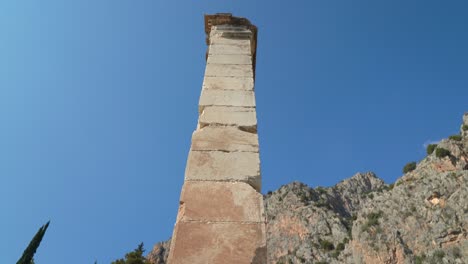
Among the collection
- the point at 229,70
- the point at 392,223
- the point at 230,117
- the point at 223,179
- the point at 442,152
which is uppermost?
the point at 442,152

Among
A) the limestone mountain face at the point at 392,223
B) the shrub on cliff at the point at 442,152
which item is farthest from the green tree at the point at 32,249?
the shrub on cliff at the point at 442,152

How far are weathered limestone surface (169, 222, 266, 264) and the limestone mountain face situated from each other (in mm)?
43709

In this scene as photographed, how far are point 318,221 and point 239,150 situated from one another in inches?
2340

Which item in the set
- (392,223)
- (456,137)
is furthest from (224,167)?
(456,137)

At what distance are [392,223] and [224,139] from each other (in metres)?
49.3

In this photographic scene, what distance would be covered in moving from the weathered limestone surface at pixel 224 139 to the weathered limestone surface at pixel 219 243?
956mm

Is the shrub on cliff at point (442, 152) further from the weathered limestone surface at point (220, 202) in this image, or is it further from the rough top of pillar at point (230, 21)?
the weathered limestone surface at point (220, 202)

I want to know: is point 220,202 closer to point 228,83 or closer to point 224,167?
point 224,167

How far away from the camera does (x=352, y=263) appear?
49000mm

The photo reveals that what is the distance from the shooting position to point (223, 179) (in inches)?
148

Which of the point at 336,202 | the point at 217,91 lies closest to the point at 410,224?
the point at 336,202

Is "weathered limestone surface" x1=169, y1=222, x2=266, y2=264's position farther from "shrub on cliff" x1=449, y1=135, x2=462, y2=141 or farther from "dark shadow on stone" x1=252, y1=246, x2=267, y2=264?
"shrub on cliff" x1=449, y1=135, x2=462, y2=141

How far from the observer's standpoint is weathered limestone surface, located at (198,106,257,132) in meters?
4.30

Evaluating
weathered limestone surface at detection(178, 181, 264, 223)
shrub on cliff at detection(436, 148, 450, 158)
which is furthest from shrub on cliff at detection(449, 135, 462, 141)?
weathered limestone surface at detection(178, 181, 264, 223)
